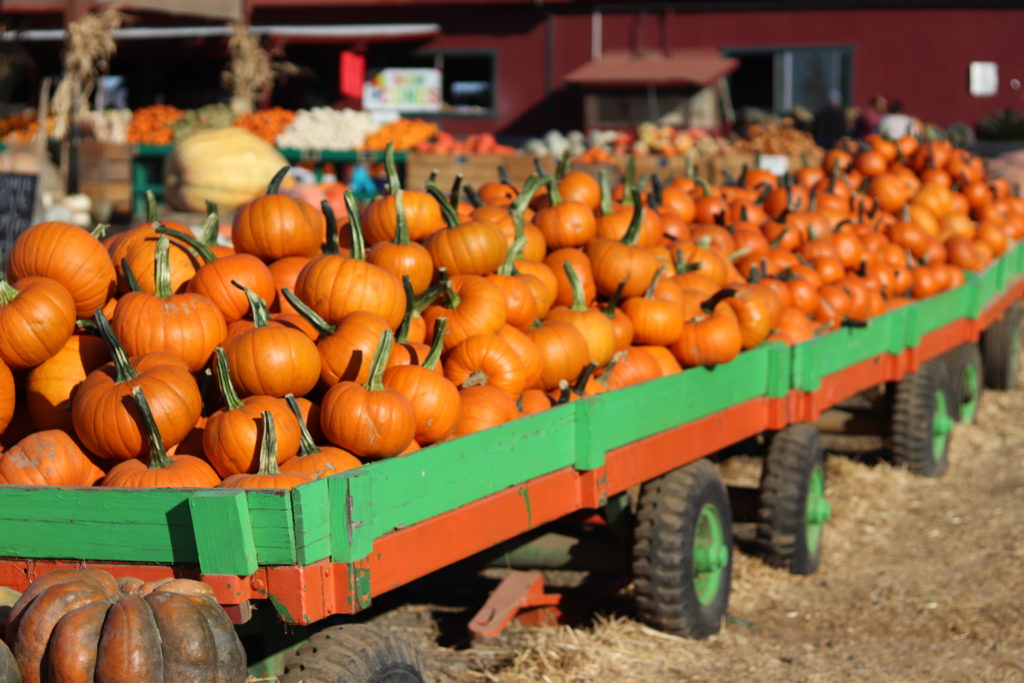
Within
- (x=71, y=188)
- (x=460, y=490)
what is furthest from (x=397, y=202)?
(x=71, y=188)

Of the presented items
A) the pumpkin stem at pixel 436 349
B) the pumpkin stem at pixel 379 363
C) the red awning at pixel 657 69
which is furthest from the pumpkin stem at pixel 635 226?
the red awning at pixel 657 69

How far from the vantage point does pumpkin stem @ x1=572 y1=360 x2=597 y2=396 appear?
4.99 metres

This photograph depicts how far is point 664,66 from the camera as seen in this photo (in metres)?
24.3

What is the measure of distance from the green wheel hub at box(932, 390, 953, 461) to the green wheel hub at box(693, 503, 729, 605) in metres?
3.30

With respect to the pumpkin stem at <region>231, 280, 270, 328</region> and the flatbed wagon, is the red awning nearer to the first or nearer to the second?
the flatbed wagon

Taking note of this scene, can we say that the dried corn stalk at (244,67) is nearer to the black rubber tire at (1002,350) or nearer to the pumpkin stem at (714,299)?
the black rubber tire at (1002,350)

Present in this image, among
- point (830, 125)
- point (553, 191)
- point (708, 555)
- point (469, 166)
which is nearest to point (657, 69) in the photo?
point (830, 125)

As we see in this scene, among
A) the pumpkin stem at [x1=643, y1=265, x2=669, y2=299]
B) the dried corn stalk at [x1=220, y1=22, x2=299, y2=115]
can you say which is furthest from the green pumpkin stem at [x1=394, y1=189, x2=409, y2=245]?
the dried corn stalk at [x1=220, y1=22, x2=299, y2=115]

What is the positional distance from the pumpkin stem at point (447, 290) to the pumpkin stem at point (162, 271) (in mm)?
995

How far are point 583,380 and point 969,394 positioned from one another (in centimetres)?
600

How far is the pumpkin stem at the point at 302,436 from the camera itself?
386 cm

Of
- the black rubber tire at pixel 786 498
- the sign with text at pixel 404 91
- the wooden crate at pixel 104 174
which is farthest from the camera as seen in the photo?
the sign with text at pixel 404 91

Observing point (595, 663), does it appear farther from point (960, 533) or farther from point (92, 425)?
point (960, 533)

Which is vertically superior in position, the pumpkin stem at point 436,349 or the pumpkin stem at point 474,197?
the pumpkin stem at point 474,197
